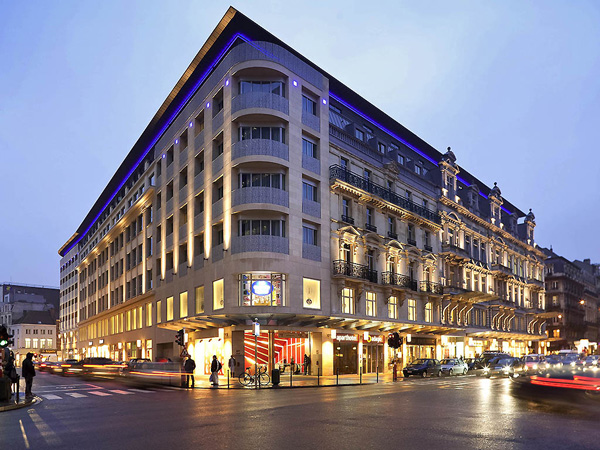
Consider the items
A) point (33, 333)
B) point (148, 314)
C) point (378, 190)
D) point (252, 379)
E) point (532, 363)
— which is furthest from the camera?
point (33, 333)

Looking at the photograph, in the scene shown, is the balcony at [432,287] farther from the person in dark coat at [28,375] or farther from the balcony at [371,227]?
the person in dark coat at [28,375]

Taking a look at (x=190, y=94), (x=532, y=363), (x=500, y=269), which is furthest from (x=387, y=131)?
(x=500, y=269)

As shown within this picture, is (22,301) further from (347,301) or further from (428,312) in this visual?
(347,301)

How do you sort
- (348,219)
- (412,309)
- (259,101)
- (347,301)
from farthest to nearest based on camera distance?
(412,309) → (348,219) → (347,301) → (259,101)

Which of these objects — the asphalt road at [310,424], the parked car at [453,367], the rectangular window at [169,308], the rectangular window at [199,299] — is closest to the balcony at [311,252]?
the rectangular window at [199,299]

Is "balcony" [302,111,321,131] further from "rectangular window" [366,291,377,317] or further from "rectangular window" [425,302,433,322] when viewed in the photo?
"rectangular window" [425,302,433,322]

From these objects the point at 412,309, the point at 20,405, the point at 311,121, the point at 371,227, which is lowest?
the point at 20,405

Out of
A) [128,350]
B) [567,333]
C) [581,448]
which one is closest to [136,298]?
[128,350]

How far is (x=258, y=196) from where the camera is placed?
40.2 m

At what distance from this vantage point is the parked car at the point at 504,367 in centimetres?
3978

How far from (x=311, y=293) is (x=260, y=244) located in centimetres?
534

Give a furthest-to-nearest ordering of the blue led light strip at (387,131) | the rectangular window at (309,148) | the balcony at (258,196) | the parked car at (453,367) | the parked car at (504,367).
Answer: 1. the blue led light strip at (387,131)
2. the parked car at (453,367)
3. the rectangular window at (309,148)
4. the balcony at (258,196)
5. the parked car at (504,367)

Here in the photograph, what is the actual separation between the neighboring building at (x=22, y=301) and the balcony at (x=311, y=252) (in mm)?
122646

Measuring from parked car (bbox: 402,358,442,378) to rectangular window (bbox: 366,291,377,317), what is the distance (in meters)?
5.04
